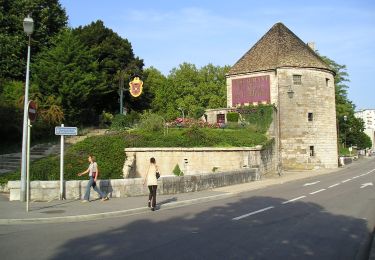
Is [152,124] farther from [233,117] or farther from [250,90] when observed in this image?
[250,90]

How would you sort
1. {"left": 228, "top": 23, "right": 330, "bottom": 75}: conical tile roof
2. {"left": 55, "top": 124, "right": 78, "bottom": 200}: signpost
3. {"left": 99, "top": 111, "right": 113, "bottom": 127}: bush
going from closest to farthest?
{"left": 55, "top": 124, "right": 78, "bottom": 200}: signpost < {"left": 228, "top": 23, "right": 330, "bottom": 75}: conical tile roof < {"left": 99, "top": 111, "right": 113, "bottom": 127}: bush

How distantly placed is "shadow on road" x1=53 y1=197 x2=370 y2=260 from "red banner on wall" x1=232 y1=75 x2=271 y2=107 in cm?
2727

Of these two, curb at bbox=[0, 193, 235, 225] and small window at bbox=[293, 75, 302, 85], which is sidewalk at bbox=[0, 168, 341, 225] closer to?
curb at bbox=[0, 193, 235, 225]

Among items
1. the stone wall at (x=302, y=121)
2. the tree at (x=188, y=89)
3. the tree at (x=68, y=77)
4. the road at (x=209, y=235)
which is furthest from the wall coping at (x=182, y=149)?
the tree at (x=188, y=89)

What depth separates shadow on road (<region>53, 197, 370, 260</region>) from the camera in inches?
297

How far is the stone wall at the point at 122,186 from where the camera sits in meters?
14.4

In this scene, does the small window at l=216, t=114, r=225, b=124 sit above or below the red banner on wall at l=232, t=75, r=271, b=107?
below

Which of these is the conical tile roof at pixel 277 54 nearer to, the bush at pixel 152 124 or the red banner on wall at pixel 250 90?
the red banner on wall at pixel 250 90

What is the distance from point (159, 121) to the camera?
2703 cm

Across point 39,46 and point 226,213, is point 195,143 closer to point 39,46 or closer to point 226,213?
point 226,213

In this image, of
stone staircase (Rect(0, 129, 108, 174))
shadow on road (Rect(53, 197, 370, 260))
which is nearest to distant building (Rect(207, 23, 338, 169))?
stone staircase (Rect(0, 129, 108, 174))

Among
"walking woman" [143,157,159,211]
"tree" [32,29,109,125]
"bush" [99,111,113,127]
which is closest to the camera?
"walking woman" [143,157,159,211]

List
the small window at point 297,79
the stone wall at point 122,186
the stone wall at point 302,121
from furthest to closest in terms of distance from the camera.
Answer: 1. the small window at point 297,79
2. the stone wall at point 302,121
3. the stone wall at point 122,186

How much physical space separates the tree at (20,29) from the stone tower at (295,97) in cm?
1706
